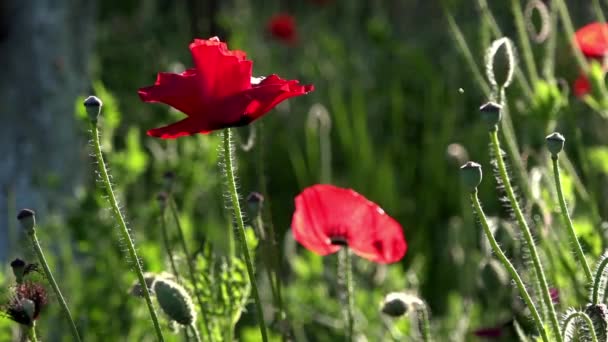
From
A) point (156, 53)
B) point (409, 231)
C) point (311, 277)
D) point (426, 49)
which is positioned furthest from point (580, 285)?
point (426, 49)

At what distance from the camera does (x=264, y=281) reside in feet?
8.36

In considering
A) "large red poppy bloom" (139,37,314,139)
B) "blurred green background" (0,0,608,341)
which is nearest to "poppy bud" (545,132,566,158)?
"large red poppy bloom" (139,37,314,139)

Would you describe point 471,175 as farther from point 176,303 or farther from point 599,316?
point 176,303

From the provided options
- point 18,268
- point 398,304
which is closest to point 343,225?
point 398,304

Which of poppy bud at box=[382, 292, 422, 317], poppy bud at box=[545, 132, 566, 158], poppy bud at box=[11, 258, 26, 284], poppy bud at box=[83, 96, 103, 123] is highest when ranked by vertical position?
poppy bud at box=[83, 96, 103, 123]

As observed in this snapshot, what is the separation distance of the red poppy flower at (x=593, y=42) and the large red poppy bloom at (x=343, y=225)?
2.23ft

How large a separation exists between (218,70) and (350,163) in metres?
2.28

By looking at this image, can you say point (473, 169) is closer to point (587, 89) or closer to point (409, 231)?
point (587, 89)

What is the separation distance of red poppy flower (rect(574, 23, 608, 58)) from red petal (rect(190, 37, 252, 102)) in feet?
3.05

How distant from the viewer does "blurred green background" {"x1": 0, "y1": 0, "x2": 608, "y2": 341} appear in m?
1.74

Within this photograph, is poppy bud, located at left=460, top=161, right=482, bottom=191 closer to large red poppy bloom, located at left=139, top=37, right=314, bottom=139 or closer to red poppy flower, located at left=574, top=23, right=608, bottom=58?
large red poppy bloom, located at left=139, top=37, right=314, bottom=139

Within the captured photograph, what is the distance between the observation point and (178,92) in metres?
1.05

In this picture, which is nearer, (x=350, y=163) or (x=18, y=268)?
(x=18, y=268)

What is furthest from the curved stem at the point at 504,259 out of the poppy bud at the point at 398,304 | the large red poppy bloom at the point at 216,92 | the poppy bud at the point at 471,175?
the poppy bud at the point at 398,304
